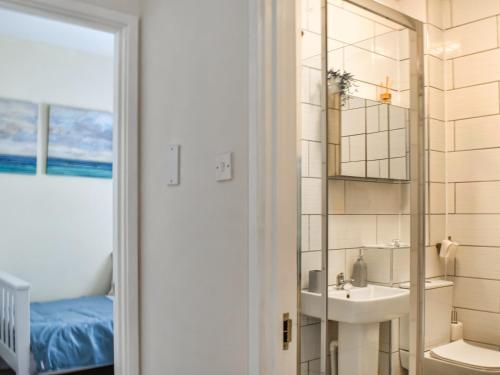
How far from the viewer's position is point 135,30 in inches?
78.7

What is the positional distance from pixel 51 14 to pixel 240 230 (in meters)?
1.19

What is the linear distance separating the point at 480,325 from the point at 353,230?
46.3 inches

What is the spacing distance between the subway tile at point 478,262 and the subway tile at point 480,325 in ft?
0.71

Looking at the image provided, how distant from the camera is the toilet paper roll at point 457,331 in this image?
2.77m

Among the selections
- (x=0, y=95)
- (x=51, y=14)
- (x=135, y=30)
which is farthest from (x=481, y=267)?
(x=0, y=95)

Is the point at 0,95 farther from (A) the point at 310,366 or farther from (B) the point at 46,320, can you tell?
(A) the point at 310,366

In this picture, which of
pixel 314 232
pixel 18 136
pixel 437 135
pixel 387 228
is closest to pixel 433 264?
pixel 437 135

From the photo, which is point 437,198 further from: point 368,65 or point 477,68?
point 368,65

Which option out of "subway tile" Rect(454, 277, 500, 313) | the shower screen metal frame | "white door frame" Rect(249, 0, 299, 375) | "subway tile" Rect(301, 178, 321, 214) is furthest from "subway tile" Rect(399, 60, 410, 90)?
"subway tile" Rect(454, 277, 500, 313)

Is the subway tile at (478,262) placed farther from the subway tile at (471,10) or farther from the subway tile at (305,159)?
the subway tile at (305,159)

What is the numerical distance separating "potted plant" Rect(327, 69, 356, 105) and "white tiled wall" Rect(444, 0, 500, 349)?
3.37 feet

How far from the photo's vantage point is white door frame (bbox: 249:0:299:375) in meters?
1.29

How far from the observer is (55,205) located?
4180 mm

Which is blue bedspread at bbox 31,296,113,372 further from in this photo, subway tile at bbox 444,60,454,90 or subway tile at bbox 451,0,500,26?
subway tile at bbox 451,0,500,26
